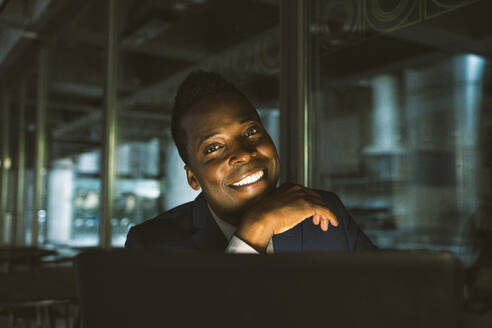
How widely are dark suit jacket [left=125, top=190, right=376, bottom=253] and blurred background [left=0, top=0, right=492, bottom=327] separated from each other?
43cm

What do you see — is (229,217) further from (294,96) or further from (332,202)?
(294,96)

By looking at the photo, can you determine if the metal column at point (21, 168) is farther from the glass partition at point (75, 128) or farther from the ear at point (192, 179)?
the ear at point (192, 179)

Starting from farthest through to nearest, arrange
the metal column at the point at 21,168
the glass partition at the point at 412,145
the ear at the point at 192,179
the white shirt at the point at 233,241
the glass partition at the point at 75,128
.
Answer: the glass partition at the point at 412,145, the metal column at the point at 21,168, the glass partition at the point at 75,128, the ear at the point at 192,179, the white shirt at the point at 233,241

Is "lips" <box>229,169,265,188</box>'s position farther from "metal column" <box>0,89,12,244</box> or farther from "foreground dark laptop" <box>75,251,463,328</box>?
"metal column" <box>0,89,12,244</box>

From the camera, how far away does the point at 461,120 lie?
1022 cm

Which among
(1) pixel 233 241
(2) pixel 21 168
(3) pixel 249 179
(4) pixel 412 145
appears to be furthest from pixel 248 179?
(4) pixel 412 145

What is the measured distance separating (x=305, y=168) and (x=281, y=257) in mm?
1706

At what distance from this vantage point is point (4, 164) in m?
8.52

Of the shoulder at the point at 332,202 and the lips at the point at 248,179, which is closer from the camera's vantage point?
the lips at the point at 248,179

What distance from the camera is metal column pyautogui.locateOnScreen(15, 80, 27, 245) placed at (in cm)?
743

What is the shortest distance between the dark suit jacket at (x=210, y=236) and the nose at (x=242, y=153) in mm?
213

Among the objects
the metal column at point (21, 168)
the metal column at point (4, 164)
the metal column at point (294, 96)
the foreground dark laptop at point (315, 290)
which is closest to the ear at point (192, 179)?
the foreground dark laptop at point (315, 290)

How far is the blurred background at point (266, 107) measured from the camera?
2.31 metres

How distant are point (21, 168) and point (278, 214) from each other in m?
7.59
